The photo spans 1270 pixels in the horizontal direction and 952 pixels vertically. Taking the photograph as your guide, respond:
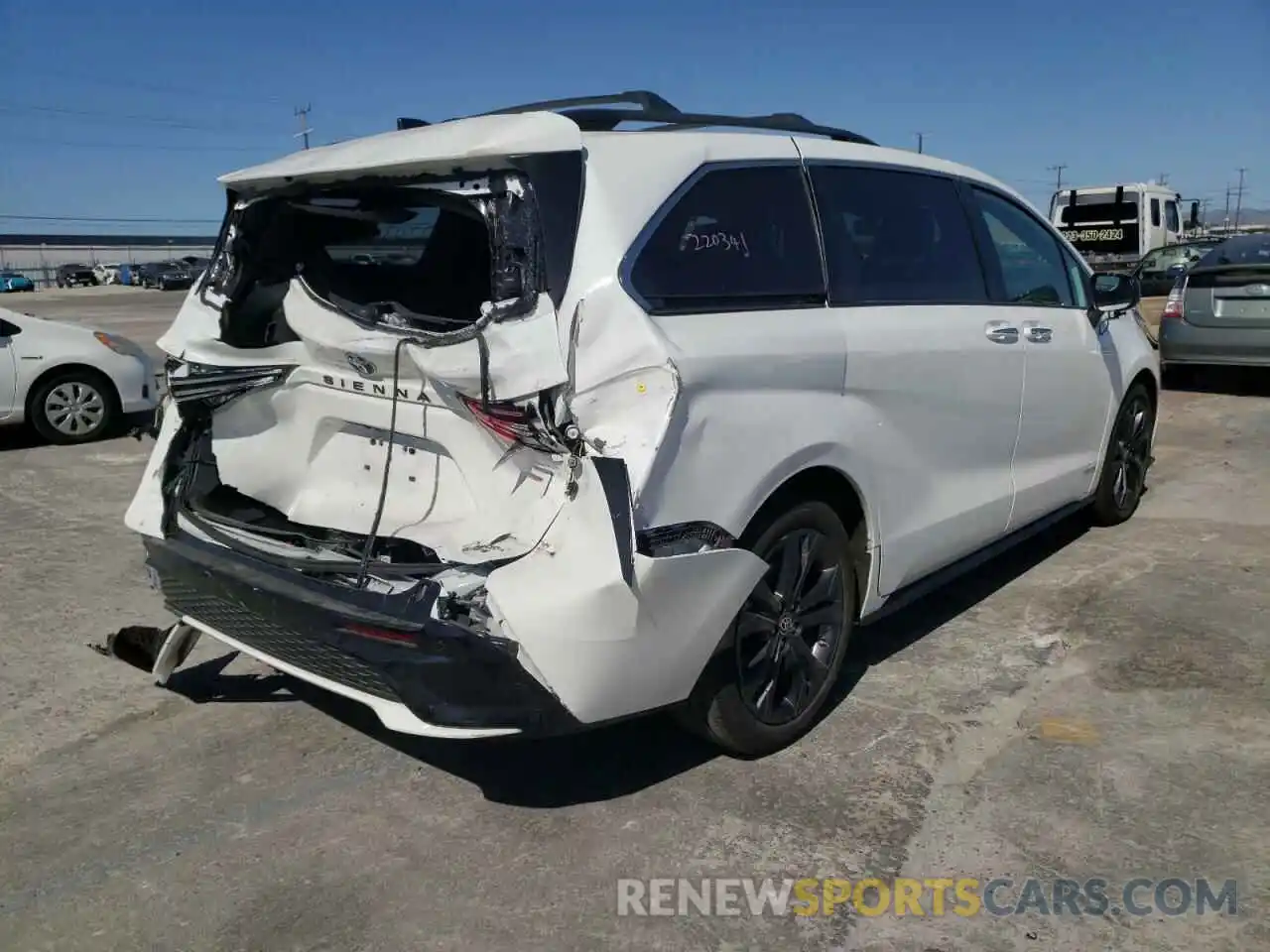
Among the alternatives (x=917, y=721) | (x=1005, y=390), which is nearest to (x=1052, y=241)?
(x=1005, y=390)

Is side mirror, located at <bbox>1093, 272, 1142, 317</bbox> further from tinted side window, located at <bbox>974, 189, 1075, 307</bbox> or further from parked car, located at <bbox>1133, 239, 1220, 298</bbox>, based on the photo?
parked car, located at <bbox>1133, 239, 1220, 298</bbox>

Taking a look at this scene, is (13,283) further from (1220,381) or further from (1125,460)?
(1125,460)

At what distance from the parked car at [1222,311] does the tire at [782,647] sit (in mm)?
8178

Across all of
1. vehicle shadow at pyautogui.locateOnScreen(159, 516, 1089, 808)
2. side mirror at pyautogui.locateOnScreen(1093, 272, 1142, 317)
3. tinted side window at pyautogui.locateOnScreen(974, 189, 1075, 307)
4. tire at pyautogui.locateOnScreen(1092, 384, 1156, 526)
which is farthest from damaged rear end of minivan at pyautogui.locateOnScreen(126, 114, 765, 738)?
tire at pyautogui.locateOnScreen(1092, 384, 1156, 526)

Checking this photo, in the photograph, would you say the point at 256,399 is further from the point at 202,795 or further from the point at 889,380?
the point at 889,380

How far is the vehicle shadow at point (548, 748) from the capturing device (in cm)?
341

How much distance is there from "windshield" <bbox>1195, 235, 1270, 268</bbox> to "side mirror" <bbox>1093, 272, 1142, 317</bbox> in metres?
5.72

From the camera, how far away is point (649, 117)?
3369mm

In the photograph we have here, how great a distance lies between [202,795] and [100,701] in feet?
3.16

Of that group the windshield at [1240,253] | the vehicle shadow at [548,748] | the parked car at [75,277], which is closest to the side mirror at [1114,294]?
the vehicle shadow at [548,748]

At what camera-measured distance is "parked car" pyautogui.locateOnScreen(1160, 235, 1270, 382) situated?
33.1 feet

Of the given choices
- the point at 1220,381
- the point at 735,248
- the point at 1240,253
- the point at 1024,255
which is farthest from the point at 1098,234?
the point at 735,248

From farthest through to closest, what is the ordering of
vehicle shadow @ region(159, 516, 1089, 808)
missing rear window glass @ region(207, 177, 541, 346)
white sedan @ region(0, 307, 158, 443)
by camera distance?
white sedan @ region(0, 307, 158, 443) → missing rear window glass @ region(207, 177, 541, 346) → vehicle shadow @ region(159, 516, 1089, 808)

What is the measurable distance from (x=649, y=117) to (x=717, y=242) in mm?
469
